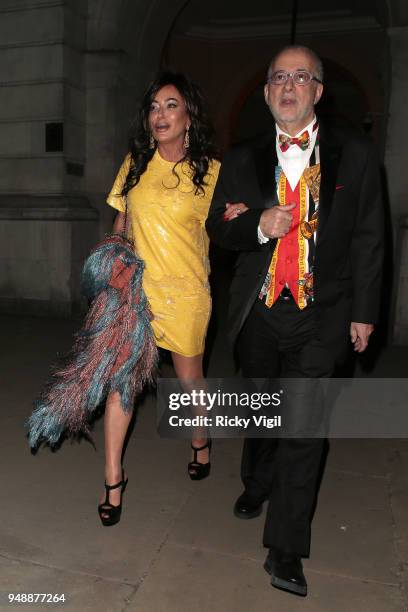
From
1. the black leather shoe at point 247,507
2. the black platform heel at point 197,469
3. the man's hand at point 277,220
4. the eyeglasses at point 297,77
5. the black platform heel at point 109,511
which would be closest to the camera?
the man's hand at point 277,220

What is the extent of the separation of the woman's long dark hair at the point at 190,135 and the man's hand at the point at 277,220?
25.9 inches

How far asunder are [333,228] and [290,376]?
2.20ft

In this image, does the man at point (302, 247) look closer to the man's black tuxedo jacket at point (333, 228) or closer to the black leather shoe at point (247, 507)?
the man's black tuxedo jacket at point (333, 228)

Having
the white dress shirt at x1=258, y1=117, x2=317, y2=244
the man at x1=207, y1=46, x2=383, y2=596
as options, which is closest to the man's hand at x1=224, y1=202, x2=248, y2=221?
the man at x1=207, y1=46, x2=383, y2=596

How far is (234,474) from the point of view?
3.28 meters

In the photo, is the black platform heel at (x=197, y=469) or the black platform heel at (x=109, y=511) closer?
the black platform heel at (x=109, y=511)

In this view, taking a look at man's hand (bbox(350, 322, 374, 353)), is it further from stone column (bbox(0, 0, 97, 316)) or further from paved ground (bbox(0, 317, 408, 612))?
stone column (bbox(0, 0, 97, 316))

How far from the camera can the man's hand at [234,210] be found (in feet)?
7.73

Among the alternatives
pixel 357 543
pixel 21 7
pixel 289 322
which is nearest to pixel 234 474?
pixel 357 543

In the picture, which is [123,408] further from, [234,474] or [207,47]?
[207,47]

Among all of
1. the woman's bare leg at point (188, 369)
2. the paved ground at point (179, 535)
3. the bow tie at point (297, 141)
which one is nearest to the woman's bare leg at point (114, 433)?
the paved ground at point (179, 535)

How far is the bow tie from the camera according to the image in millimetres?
2330

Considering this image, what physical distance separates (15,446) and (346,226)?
2.51m

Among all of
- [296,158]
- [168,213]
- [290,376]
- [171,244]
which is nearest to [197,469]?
[290,376]
